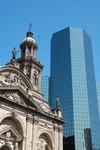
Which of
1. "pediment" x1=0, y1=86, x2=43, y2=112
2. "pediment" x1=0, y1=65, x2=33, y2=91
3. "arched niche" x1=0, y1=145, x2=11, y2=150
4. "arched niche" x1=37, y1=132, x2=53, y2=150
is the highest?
"pediment" x1=0, y1=65, x2=33, y2=91

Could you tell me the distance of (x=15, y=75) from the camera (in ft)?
152

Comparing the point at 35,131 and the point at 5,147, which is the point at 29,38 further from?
the point at 5,147

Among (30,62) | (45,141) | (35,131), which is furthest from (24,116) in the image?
(30,62)

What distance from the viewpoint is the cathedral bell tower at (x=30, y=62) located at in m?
53.1

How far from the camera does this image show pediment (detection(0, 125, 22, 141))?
39062 mm

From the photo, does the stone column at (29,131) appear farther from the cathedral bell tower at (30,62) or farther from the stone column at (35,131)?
the cathedral bell tower at (30,62)

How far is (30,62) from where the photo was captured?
Answer: 53656 millimetres

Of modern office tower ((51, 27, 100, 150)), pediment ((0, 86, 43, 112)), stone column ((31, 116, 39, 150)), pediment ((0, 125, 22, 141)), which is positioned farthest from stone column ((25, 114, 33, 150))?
modern office tower ((51, 27, 100, 150))

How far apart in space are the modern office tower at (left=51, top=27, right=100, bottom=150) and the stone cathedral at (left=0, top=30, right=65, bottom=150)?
168 ft

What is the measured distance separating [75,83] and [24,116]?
2718 inches

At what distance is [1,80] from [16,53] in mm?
8786

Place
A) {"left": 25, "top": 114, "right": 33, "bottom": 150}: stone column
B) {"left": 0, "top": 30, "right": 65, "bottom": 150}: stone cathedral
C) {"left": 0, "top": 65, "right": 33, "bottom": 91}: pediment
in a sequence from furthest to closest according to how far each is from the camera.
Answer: {"left": 0, "top": 65, "right": 33, "bottom": 91}: pediment
{"left": 25, "top": 114, "right": 33, "bottom": 150}: stone column
{"left": 0, "top": 30, "right": 65, "bottom": 150}: stone cathedral

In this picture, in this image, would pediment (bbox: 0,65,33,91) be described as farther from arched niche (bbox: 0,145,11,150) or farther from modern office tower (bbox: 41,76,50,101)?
modern office tower (bbox: 41,76,50,101)

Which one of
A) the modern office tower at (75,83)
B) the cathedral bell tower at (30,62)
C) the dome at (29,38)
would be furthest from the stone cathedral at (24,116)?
the modern office tower at (75,83)
